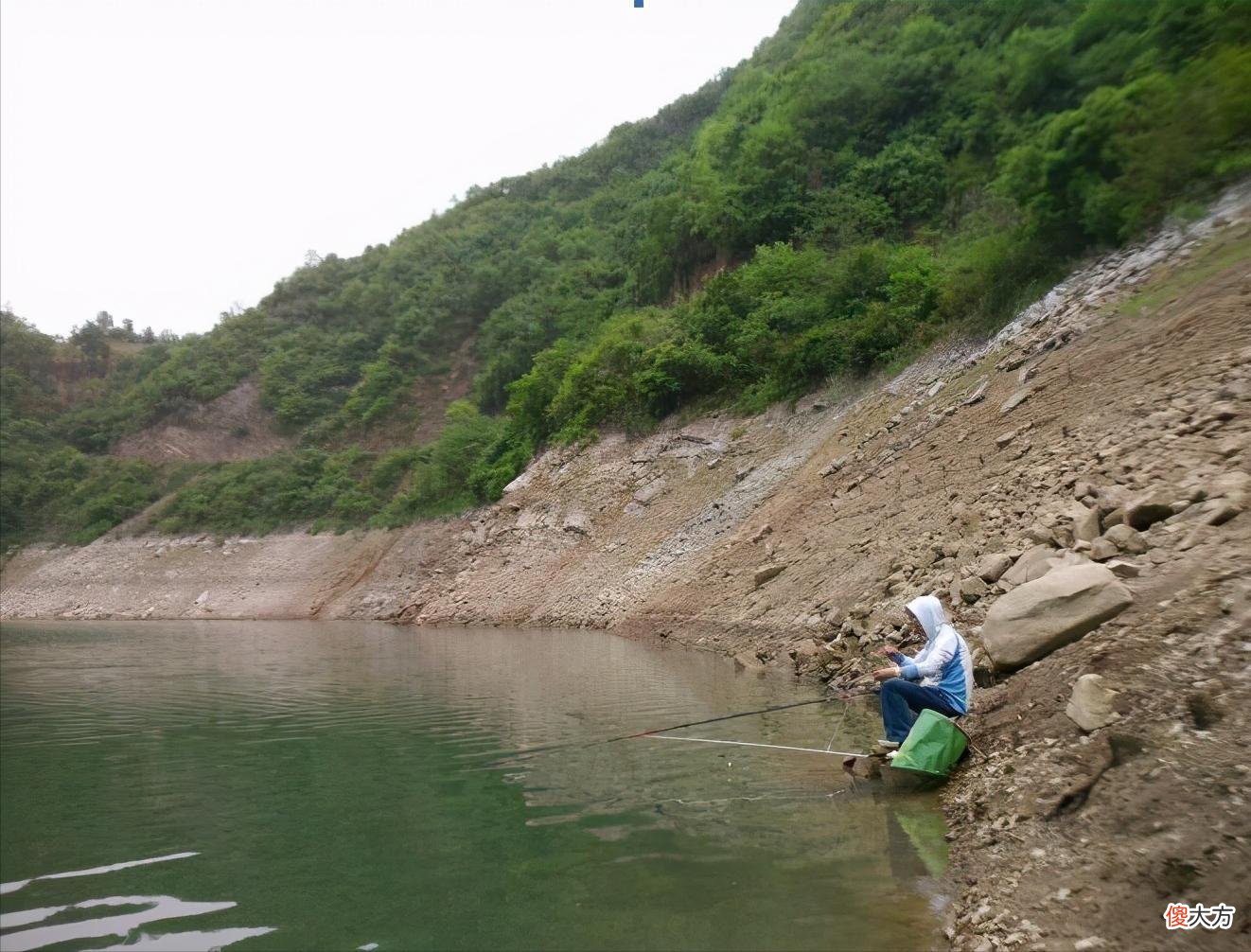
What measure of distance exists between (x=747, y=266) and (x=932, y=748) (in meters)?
28.7

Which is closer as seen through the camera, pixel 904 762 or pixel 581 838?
pixel 581 838

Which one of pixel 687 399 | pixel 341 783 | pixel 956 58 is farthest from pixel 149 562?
pixel 956 58

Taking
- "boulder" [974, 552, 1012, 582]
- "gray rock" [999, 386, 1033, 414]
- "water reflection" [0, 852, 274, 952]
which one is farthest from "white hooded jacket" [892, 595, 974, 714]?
"gray rock" [999, 386, 1033, 414]

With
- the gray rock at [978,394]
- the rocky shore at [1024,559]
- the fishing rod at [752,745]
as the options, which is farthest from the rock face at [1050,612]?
the gray rock at [978,394]

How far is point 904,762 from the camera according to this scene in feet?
20.4

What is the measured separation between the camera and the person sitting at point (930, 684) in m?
6.71

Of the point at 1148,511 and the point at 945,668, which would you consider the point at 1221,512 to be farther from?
the point at 945,668

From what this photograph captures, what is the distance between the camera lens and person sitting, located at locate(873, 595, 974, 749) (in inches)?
264

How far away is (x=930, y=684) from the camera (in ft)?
22.1

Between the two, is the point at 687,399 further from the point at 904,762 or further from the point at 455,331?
the point at 455,331

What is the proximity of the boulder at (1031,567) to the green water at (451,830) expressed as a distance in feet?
8.12

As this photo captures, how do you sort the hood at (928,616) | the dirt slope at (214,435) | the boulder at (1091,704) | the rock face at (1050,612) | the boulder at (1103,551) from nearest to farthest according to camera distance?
1. the boulder at (1091,704)
2. the rock face at (1050,612)
3. the hood at (928,616)
4. the boulder at (1103,551)
5. the dirt slope at (214,435)

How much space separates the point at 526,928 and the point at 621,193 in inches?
2842

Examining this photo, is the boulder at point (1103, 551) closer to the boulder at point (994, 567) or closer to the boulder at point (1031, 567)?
the boulder at point (1031, 567)
